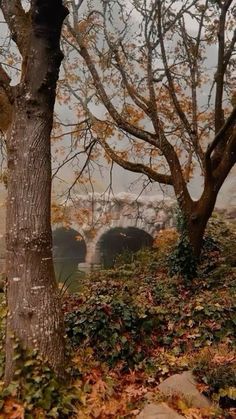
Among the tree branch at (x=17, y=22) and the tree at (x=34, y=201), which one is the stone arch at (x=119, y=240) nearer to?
the tree branch at (x=17, y=22)

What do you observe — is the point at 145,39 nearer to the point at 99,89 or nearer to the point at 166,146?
the point at 99,89

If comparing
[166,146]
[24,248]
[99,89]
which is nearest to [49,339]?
[24,248]

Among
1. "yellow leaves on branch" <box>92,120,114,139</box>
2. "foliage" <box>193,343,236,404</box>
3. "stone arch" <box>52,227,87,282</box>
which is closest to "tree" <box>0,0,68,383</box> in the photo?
"foliage" <box>193,343,236,404</box>

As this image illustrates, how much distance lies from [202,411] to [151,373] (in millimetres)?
1084

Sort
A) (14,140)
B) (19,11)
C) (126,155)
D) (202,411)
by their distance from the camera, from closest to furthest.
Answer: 1. (202,411)
2. (14,140)
3. (19,11)
4. (126,155)

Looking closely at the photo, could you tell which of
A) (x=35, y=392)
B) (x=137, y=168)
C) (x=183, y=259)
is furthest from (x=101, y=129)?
(x=35, y=392)

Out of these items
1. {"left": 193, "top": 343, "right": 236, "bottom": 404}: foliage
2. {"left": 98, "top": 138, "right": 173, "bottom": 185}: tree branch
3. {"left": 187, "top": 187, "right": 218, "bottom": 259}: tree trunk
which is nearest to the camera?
{"left": 193, "top": 343, "right": 236, "bottom": 404}: foliage

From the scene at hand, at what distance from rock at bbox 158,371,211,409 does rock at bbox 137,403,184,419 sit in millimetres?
283

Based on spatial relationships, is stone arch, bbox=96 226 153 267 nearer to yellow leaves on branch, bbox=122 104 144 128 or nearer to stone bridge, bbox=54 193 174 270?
stone bridge, bbox=54 193 174 270

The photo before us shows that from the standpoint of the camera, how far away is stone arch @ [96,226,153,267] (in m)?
28.0

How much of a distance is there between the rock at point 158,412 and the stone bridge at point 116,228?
16.4m

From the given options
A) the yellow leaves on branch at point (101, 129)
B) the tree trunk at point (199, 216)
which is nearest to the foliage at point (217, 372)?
the tree trunk at point (199, 216)

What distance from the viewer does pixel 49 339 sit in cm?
391

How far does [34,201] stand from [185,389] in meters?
2.47
